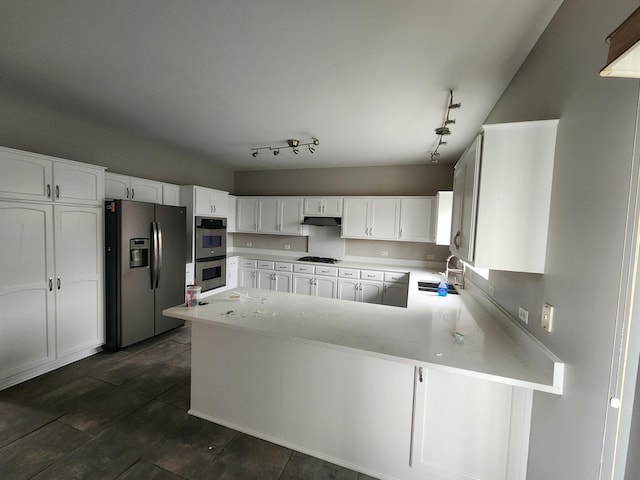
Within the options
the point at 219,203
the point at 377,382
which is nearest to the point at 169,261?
the point at 219,203

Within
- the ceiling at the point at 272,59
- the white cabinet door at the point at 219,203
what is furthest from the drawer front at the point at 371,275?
the white cabinet door at the point at 219,203

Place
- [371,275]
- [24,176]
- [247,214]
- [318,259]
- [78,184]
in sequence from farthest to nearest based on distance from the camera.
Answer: [247,214]
[318,259]
[371,275]
[78,184]
[24,176]

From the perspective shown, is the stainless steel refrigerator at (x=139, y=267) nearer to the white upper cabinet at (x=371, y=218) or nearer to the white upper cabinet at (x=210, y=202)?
the white upper cabinet at (x=210, y=202)

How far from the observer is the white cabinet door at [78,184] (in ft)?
8.48

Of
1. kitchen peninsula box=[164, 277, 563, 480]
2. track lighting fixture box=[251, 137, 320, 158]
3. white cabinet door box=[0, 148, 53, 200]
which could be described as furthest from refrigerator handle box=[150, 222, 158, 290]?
track lighting fixture box=[251, 137, 320, 158]

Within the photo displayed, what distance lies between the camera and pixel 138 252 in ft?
10.5

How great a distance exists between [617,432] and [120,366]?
368 centimetres

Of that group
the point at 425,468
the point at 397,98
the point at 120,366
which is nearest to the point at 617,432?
the point at 425,468

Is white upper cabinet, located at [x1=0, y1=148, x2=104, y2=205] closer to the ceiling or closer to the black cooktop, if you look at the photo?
the ceiling

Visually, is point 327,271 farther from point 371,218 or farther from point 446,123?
point 446,123

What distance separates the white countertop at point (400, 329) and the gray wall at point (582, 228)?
161 mm

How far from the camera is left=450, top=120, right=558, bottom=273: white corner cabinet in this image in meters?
1.31

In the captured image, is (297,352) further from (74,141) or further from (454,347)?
(74,141)

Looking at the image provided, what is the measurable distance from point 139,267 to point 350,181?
11.8 feet
